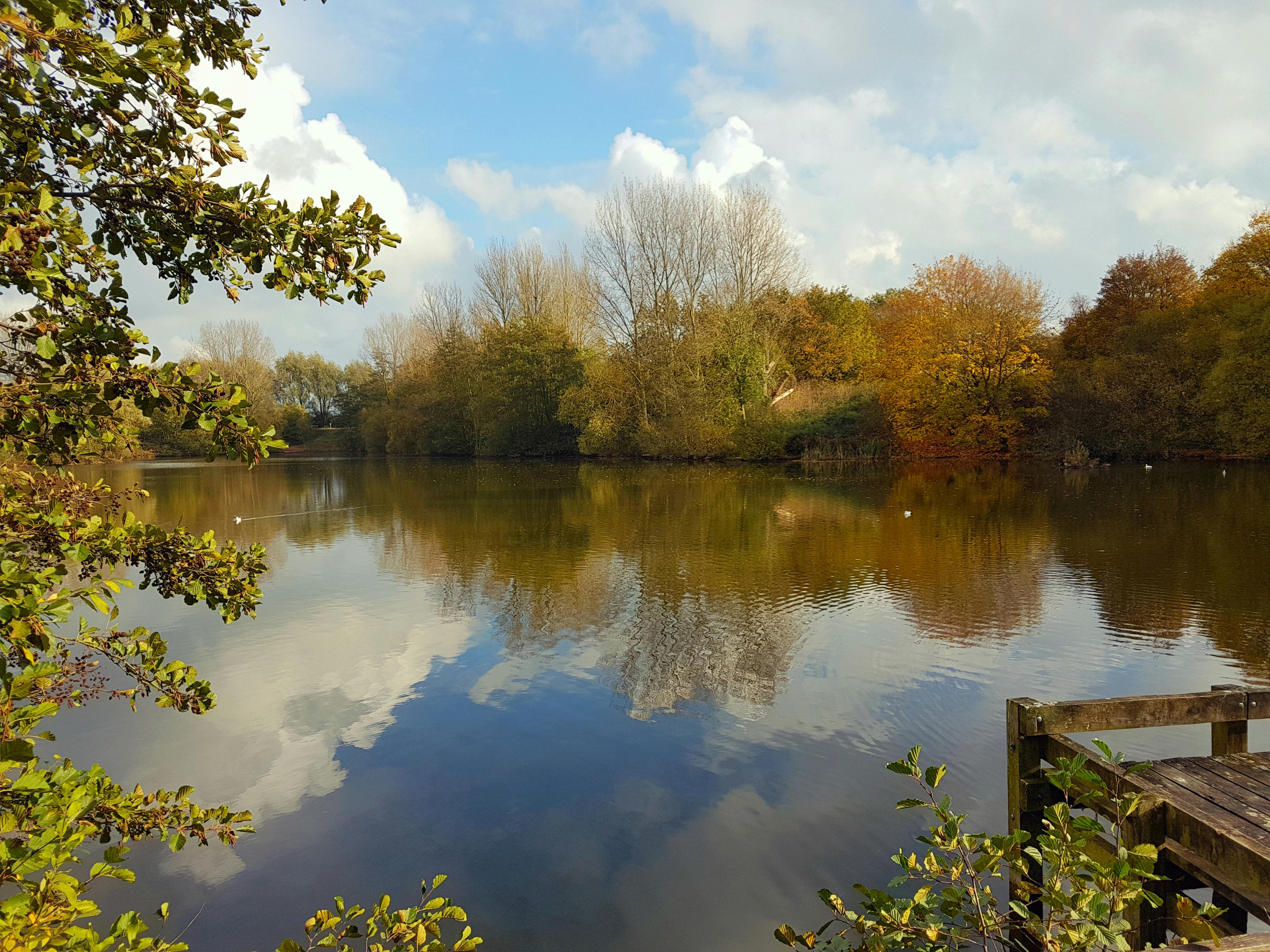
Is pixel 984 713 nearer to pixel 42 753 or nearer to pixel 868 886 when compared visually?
pixel 868 886

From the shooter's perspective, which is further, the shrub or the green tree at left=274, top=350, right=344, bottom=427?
the green tree at left=274, top=350, right=344, bottom=427

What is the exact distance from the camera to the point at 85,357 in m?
2.31

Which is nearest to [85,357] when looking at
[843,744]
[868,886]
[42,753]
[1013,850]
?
[1013,850]

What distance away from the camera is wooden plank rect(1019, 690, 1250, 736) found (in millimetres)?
3668

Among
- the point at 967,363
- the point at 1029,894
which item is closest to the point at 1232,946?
the point at 1029,894

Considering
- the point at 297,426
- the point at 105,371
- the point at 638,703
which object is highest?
the point at 297,426

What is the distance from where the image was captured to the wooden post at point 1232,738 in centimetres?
390

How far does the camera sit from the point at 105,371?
7.57 feet

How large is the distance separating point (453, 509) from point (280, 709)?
15.9 metres

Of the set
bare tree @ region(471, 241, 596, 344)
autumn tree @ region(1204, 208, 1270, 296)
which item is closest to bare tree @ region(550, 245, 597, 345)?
bare tree @ region(471, 241, 596, 344)

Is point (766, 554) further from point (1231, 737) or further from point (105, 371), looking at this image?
point (105, 371)

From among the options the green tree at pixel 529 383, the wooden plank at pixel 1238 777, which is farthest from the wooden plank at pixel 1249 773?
the green tree at pixel 529 383

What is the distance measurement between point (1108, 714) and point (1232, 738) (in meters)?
0.82

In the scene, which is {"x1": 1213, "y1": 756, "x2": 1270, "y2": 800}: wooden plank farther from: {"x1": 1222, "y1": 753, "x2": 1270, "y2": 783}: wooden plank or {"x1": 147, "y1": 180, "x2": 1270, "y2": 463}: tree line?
{"x1": 147, "y1": 180, "x2": 1270, "y2": 463}: tree line
